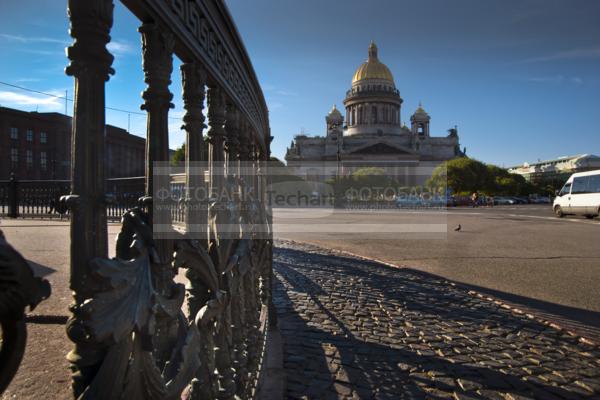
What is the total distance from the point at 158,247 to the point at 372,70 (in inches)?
3684

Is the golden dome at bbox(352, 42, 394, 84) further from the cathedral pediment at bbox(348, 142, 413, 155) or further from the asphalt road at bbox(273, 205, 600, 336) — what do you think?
the asphalt road at bbox(273, 205, 600, 336)

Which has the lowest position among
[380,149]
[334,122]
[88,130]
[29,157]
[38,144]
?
[88,130]

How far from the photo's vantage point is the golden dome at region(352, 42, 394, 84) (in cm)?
8938

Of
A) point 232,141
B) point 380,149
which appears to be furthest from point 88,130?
point 380,149

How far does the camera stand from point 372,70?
89.4m

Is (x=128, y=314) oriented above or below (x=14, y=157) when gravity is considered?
below

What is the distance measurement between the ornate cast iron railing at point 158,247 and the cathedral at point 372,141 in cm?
7915

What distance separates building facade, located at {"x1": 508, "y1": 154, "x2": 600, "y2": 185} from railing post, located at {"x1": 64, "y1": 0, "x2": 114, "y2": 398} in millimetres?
122070

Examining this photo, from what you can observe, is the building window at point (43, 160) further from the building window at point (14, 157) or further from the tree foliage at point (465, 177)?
the tree foliage at point (465, 177)

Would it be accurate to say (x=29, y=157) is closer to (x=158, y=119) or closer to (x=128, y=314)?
(x=158, y=119)

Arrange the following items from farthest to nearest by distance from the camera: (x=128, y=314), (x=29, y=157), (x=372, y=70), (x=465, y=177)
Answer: (x=372, y=70) → (x=465, y=177) → (x=29, y=157) → (x=128, y=314)

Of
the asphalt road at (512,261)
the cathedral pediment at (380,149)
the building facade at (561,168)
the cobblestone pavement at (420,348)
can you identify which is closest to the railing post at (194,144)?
the cobblestone pavement at (420,348)

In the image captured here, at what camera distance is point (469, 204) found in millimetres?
53312

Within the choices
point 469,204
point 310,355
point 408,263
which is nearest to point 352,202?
point 469,204
